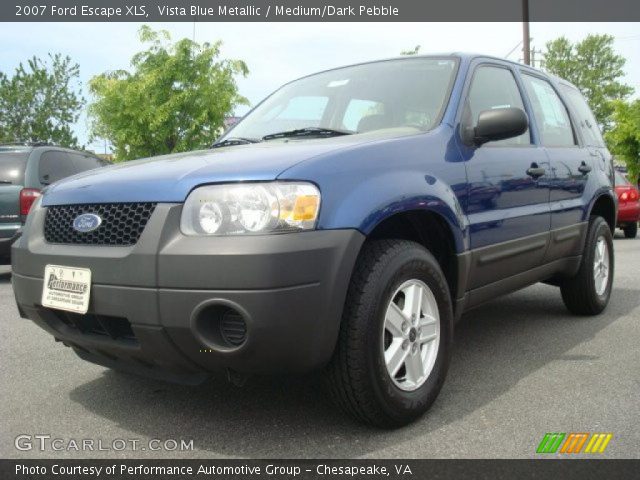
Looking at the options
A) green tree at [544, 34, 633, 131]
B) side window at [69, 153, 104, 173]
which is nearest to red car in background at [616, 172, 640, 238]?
side window at [69, 153, 104, 173]

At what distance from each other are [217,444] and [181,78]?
15742 millimetres

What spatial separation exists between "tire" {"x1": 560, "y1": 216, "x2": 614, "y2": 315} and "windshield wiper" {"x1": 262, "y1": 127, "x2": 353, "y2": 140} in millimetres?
2368

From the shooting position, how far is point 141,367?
2406 millimetres

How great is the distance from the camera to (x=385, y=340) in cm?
252

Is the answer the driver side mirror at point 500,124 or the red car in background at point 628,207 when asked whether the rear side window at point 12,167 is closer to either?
the driver side mirror at point 500,124

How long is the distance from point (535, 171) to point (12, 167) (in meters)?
5.73

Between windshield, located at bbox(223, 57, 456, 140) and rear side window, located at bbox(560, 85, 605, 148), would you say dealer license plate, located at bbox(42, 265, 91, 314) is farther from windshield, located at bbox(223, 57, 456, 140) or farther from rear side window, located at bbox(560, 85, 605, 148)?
rear side window, located at bbox(560, 85, 605, 148)

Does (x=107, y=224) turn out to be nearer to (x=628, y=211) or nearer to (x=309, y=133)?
(x=309, y=133)

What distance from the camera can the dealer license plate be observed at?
2.32m

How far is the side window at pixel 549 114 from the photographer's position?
4000 mm

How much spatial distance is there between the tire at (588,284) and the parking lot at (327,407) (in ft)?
1.75

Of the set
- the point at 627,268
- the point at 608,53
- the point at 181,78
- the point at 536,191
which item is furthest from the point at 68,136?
the point at 608,53
